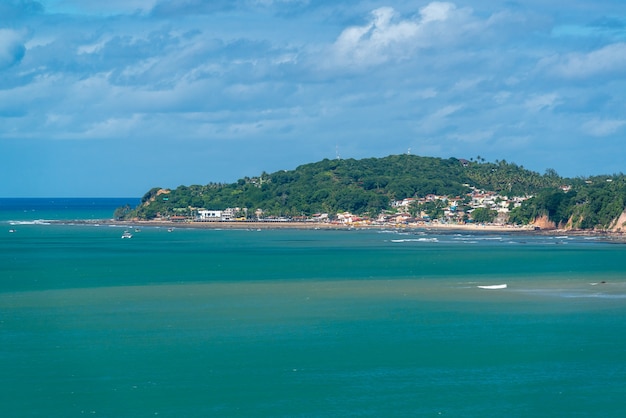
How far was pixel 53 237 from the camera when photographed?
10838cm

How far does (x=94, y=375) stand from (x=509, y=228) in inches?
4409

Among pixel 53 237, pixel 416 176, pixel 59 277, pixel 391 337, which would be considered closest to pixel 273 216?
pixel 416 176

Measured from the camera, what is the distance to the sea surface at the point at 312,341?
24.1m

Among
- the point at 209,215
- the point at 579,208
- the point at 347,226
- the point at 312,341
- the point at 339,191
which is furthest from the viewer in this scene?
the point at 339,191

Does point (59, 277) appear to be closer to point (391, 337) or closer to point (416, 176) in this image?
point (391, 337)

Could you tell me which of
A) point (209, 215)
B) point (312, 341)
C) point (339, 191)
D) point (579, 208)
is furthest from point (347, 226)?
point (312, 341)

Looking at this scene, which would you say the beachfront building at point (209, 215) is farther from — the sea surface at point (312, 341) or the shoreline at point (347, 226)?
the sea surface at point (312, 341)

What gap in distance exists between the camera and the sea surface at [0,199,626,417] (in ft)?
78.9

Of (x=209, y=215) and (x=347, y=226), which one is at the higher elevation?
(x=209, y=215)

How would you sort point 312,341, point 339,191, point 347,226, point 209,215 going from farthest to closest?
point 339,191
point 209,215
point 347,226
point 312,341

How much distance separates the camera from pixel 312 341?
31.8m

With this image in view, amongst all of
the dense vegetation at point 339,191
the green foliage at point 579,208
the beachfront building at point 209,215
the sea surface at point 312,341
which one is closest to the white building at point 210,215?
the beachfront building at point 209,215

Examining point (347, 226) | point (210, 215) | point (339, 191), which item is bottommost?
point (347, 226)

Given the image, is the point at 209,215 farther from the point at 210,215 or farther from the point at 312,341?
the point at 312,341
